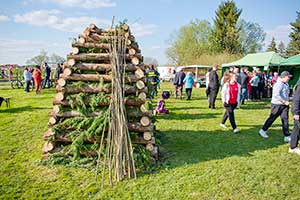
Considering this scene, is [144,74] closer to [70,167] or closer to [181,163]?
[181,163]

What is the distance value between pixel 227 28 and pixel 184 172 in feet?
129

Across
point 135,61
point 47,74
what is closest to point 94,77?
point 135,61

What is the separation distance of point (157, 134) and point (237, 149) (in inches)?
78.6

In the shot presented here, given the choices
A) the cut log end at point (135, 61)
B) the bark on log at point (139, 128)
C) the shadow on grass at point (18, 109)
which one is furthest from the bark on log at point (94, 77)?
the shadow on grass at point (18, 109)

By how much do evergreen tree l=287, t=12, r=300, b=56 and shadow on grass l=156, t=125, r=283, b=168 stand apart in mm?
37053

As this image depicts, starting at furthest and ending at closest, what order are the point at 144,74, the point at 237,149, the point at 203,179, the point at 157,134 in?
the point at 157,134
the point at 237,149
the point at 144,74
the point at 203,179

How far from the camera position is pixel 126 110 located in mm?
5000

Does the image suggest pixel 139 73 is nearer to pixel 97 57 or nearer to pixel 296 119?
pixel 97 57

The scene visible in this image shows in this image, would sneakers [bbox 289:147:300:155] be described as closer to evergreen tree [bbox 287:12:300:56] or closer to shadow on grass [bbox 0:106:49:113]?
shadow on grass [bbox 0:106:49:113]

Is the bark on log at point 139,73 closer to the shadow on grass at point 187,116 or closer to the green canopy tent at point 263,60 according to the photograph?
the shadow on grass at point 187,116

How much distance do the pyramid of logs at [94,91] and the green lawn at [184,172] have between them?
1.77ft

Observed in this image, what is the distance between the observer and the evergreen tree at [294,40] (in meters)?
38.0

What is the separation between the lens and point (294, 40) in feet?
128

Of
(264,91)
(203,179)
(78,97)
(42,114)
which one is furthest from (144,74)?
(264,91)
